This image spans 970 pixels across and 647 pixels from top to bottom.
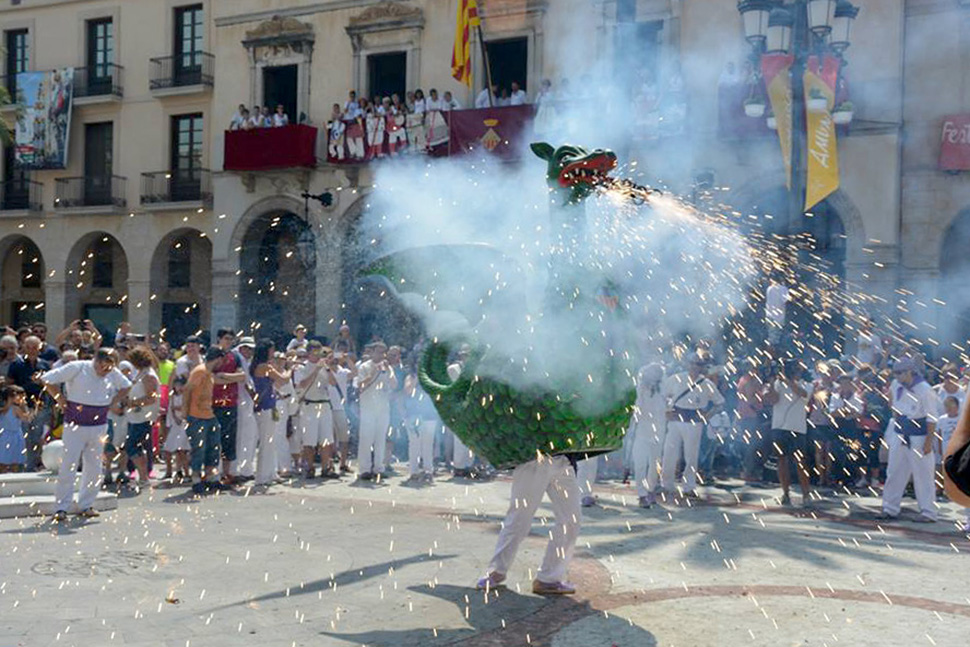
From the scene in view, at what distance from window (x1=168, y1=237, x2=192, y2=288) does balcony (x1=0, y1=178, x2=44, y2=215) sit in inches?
151

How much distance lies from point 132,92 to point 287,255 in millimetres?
6388

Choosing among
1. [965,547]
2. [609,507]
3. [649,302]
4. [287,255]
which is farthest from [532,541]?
[287,255]

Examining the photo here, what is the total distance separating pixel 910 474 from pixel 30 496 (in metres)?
8.34

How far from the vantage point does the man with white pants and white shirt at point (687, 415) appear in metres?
10.9

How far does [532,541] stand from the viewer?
8055 millimetres

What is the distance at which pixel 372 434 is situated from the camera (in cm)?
1253

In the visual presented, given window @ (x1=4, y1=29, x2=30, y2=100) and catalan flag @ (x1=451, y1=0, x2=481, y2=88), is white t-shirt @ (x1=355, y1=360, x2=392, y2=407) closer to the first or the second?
catalan flag @ (x1=451, y1=0, x2=481, y2=88)

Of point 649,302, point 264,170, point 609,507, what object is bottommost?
point 609,507

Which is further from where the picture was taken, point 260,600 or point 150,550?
point 150,550

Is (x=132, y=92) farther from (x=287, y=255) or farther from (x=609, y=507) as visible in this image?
(x=609, y=507)

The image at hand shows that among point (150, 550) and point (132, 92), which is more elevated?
point (132, 92)

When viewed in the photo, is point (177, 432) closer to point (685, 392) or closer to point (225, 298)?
point (685, 392)

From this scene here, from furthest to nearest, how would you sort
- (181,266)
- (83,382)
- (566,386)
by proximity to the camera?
1. (181,266)
2. (83,382)
3. (566,386)

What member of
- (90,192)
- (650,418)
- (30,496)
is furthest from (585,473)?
(90,192)
